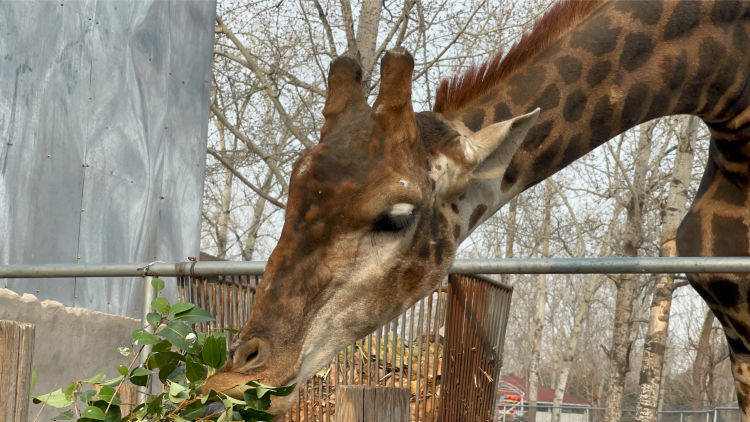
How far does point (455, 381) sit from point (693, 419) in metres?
23.5

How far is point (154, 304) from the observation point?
6.97 feet

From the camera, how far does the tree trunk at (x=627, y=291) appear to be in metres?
14.8

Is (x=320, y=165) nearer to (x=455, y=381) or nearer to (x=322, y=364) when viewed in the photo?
(x=322, y=364)

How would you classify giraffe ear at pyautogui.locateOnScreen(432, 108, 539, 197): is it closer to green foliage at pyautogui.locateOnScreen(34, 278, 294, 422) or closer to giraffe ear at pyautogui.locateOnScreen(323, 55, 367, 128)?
giraffe ear at pyautogui.locateOnScreen(323, 55, 367, 128)

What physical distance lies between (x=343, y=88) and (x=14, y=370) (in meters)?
1.55

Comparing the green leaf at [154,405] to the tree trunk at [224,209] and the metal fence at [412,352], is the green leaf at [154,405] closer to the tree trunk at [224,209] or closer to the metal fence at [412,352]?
the metal fence at [412,352]

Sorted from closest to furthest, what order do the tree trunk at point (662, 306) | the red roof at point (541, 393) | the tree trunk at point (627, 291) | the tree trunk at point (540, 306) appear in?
the tree trunk at point (662, 306) → the tree trunk at point (627, 291) → the tree trunk at point (540, 306) → the red roof at point (541, 393)

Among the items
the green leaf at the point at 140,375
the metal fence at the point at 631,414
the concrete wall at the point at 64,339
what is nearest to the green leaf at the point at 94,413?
the green leaf at the point at 140,375

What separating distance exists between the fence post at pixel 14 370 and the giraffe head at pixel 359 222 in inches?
26.6

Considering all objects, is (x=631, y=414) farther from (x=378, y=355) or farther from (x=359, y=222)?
(x=359, y=222)

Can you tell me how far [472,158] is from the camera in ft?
9.41

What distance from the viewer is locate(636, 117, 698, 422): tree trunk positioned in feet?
41.5

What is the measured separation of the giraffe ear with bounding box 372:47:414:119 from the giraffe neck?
394 millimetres

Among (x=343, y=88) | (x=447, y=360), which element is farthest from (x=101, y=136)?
(x=447, y=360)
